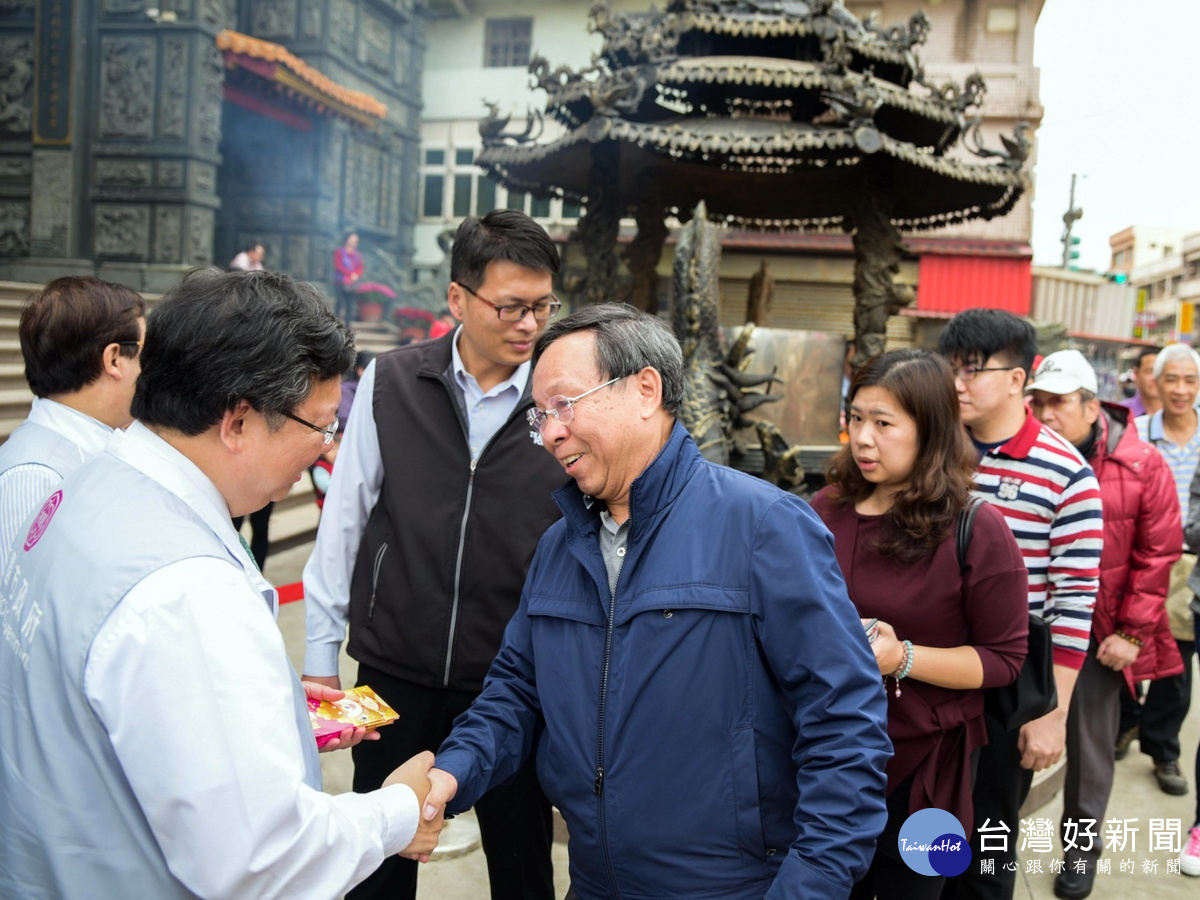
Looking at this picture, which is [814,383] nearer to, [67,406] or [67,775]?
[67,406]

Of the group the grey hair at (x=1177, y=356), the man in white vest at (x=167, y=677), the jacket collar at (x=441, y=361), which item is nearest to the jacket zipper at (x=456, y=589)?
the jacket collar at (x=441, y=361)

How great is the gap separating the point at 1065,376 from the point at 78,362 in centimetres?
322

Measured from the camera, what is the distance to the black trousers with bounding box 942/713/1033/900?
8.45 ft

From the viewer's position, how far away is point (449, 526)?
251 cm

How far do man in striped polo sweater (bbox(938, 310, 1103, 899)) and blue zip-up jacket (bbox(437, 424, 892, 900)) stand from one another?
1227 millimetres

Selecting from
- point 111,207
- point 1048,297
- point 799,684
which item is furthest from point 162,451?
point 1048,297

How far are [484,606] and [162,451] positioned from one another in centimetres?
123

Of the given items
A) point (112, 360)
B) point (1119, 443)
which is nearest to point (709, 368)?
point (1119, 443)

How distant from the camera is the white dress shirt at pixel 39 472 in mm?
2170

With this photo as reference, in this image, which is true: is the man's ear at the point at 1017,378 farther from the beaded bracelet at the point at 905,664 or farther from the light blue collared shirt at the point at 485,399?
the light blue collared shirt at the point at 485,399

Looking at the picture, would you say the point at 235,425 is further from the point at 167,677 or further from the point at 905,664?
the point at 905,664

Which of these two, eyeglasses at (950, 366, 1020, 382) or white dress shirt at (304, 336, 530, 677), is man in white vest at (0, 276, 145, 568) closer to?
white dress shirt at (304, 336, 530, 677)

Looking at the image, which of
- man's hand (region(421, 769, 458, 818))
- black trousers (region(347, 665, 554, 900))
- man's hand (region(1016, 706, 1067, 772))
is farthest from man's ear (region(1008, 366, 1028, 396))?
man's hand (region(421, 769, 458, 818))

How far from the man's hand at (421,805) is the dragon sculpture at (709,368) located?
3.10m
